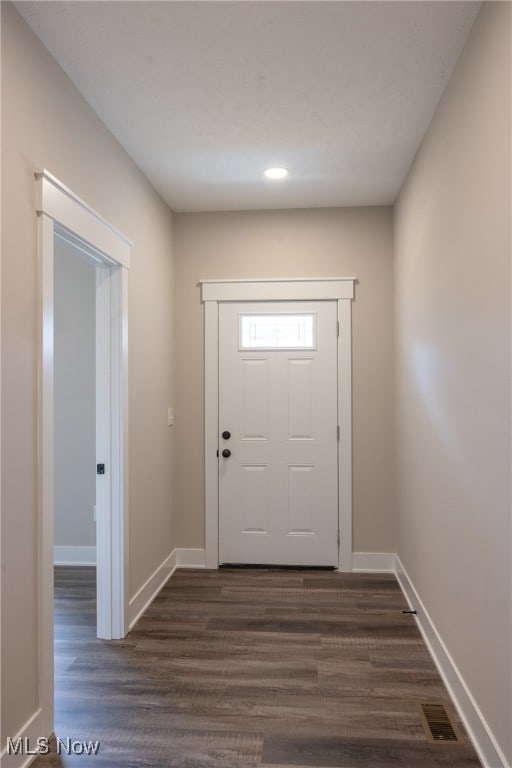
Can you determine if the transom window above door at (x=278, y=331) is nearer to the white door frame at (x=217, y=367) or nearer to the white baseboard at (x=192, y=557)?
the white door frame at (x=217, y=367)

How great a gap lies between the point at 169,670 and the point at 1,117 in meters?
2.43

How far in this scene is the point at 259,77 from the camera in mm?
2434

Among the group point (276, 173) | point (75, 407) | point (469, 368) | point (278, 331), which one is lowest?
point (75, 407)

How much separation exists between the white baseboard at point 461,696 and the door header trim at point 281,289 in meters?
2.13

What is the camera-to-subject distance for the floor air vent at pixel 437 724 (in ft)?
6.95

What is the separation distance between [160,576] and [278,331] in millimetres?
1948

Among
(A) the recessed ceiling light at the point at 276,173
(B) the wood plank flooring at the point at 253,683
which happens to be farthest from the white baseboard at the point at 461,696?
(A) the recessed ceiling light at the point at 276,173

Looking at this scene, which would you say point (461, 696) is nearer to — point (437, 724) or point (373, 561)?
point (437, 724)

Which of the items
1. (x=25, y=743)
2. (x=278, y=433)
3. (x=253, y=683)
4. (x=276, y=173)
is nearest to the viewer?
(x=25, y=743)

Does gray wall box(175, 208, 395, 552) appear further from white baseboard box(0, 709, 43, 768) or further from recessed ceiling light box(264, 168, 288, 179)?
white baseboard box(0, 709, 43, 768)

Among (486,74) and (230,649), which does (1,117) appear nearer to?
(486,74)

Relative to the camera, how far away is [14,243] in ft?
6.39

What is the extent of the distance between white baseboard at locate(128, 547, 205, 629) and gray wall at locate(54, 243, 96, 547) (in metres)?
0.73

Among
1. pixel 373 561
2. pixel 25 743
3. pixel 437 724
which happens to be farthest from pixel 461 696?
pixel 373 561
